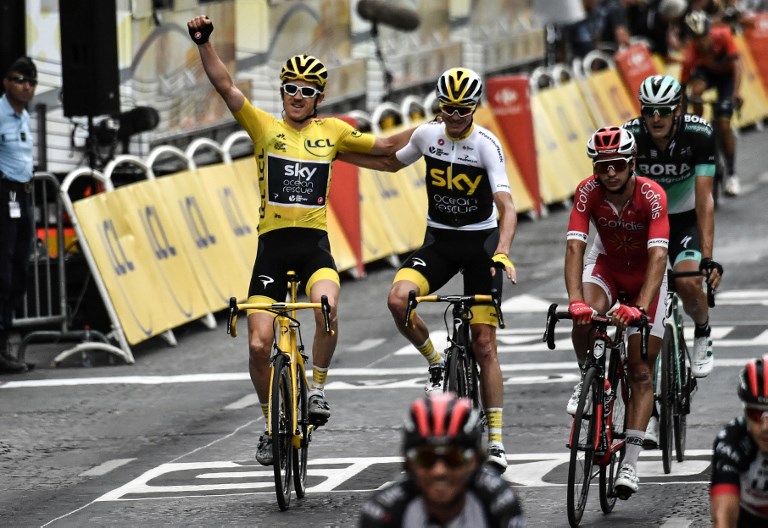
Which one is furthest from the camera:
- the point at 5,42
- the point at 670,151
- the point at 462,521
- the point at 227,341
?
the point at 5,42

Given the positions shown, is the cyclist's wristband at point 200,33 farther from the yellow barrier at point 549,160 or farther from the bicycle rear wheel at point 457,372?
the yellow barrier at point 549,160

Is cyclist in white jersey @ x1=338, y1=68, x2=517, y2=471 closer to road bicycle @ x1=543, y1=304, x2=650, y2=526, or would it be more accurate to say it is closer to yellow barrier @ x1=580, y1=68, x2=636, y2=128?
road bicycle @ x1=543, y1=304, x2=650, y2=526

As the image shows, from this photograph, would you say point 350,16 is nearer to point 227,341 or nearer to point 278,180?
point 227,341

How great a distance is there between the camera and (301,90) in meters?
10.5

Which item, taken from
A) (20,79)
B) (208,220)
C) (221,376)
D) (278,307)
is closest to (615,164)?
(278,307)

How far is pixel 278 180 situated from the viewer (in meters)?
10.5

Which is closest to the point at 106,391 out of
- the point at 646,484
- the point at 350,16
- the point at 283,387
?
the point at 283,387

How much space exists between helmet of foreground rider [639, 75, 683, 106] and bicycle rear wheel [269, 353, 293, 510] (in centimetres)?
277

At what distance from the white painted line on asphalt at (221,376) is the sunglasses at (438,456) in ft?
28.0

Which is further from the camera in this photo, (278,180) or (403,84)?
(403,84)

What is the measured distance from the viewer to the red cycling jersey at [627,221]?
9602 mm

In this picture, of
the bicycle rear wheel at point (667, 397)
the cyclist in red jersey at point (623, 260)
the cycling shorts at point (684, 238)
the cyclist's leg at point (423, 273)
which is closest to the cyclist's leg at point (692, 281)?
the cycling shorts at point (684, 238)

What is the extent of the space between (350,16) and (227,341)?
30.0ft

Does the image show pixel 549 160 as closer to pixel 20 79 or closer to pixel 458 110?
pixel 20 79
